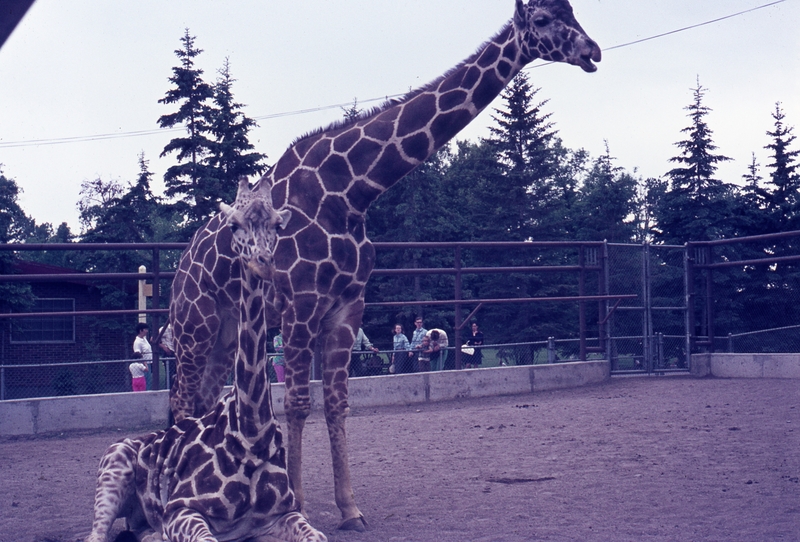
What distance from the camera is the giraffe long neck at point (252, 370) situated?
346 centimetres

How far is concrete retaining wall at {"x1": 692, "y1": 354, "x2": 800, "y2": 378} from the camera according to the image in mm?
10438

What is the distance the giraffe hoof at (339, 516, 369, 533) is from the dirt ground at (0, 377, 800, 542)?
60 mm

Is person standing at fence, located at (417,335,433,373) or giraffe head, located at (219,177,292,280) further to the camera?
person standing at fence, located at (417,335,433,373)

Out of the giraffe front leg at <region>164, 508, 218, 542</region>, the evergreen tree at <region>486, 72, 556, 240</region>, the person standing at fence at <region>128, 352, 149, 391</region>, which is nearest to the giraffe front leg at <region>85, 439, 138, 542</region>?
the giraffe front leg at <region>164, 508, 218, 542</region>

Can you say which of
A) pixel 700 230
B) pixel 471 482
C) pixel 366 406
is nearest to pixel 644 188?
pixel 700 230

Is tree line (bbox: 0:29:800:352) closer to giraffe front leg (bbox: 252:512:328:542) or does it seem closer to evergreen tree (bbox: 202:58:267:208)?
evergreen tree (bbox: 202:58:267:208)

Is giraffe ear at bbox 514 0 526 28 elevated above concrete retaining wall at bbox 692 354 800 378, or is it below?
above

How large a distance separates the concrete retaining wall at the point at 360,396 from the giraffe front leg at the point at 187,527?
5274 mm

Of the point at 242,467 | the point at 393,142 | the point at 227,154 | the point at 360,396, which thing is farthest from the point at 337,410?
the point at 227,154

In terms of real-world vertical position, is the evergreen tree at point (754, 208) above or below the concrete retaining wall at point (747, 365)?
above

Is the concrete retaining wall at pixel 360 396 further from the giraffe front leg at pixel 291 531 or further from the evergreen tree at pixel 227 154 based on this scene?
the evergreen tree at pixel 227 154

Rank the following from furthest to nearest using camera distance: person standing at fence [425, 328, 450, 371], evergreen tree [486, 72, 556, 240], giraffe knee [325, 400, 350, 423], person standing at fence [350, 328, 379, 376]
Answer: evergreen tree [486, 72, 556, 240]
person standing at fence [350, 328, 379, 376]
person standing at fence [425, 328, 450, 371]
giraffe knee [325, 400, 350, 423]

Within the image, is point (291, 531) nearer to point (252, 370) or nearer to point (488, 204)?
point (252, 370)

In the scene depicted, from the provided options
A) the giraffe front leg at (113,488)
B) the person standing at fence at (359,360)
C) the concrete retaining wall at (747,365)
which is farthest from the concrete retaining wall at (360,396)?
the giraffe front leg at (113,488)
